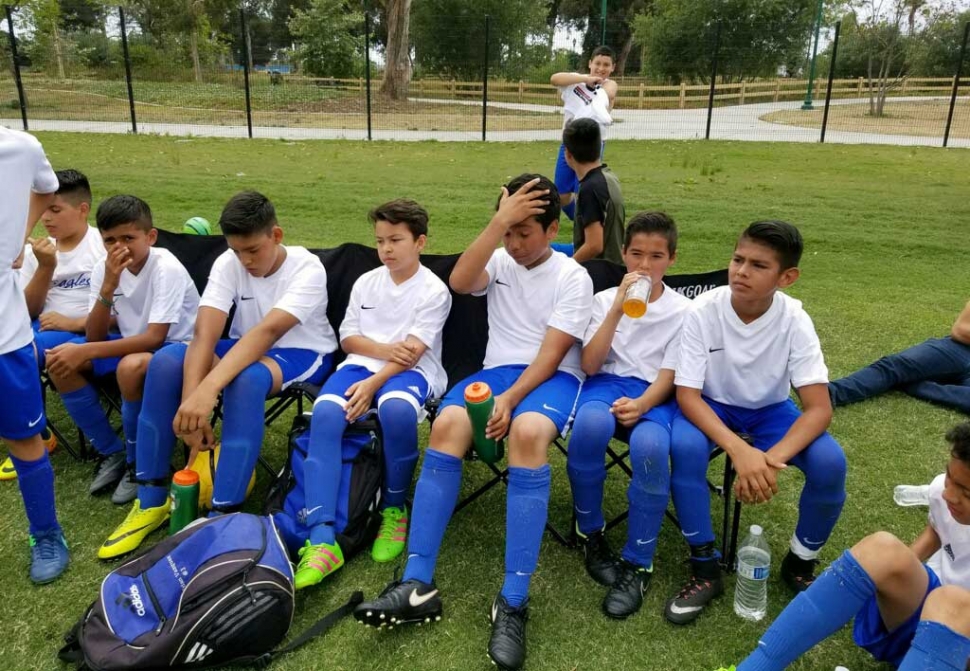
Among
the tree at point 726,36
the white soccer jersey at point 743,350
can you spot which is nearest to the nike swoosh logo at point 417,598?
the white soccer jersey at point 743,350

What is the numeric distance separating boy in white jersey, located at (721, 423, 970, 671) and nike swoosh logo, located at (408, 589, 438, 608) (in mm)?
945

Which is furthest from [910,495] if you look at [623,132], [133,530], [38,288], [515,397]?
[623,132]

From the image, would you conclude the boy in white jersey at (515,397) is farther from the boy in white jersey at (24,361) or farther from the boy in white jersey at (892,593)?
the boy in white jersey at (24,361)

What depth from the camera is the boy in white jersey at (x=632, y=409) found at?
2443mm

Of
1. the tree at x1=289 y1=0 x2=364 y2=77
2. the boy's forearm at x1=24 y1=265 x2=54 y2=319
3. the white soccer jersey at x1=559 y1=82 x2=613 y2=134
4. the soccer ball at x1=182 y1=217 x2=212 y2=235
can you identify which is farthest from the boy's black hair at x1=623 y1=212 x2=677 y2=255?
the tree at x1=289 y1=0 x2=364 y2=77

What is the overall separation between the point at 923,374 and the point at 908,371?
0.09 m

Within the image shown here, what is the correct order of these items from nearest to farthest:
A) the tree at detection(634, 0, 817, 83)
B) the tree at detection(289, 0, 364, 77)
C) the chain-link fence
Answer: the chain-link fence, the tree at detection(634, 0, 817, 83), the tree at detection(289, 0, 364, 77)

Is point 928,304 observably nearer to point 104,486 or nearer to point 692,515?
point 692,515

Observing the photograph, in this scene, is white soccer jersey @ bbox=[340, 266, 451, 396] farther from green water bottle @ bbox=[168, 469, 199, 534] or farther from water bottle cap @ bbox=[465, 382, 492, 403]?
green water bottle @ bbox=[168, 469, 199, 534]

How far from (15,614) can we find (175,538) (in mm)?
590

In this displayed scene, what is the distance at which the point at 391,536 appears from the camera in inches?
109

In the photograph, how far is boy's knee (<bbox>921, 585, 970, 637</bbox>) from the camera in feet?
5.65

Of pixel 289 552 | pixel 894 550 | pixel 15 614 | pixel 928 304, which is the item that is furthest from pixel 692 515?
pixel 928 304

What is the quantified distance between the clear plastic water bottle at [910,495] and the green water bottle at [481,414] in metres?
1.72
